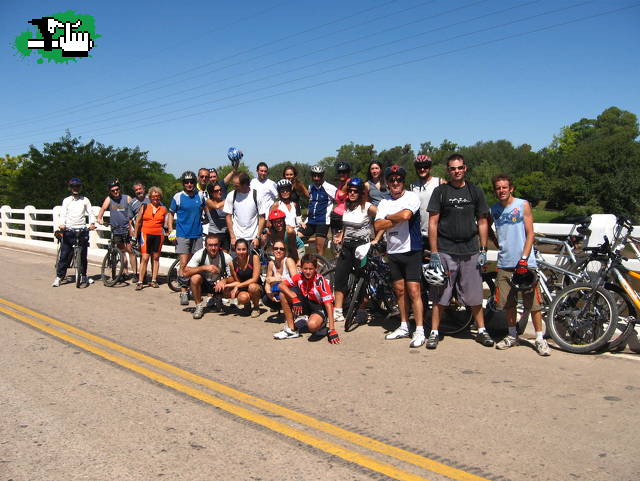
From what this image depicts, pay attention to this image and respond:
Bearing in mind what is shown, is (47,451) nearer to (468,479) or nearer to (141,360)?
(141,360)

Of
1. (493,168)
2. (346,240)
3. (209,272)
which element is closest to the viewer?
(346,240)

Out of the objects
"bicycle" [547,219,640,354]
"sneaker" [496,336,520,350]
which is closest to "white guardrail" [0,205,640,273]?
"bicycle" [547,219,640,354]

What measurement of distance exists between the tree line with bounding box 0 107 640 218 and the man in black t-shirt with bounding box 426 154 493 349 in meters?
1.81

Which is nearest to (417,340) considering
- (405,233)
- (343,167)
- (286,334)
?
(405,233)

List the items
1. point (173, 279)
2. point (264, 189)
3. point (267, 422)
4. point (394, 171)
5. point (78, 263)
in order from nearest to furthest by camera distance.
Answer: point (267, 422) < point (394, 171) < point (264, 189) < point (173, 279) < point (78, 263)

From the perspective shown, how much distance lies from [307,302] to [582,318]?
3.14 m

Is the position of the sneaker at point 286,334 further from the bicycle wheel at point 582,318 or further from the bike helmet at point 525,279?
the bicycle wheel at point 582,318

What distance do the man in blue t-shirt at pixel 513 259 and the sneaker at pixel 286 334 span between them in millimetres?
2410

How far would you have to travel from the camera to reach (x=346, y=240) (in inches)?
295

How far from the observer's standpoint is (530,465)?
365 centimetres

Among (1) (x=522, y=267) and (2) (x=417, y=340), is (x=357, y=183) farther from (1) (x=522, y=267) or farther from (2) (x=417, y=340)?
(1) (x=522, y=267)

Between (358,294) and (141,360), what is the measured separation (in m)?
2.89

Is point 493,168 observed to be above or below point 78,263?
above

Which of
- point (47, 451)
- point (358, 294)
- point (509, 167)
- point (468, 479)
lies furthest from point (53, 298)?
point (509, 167)
